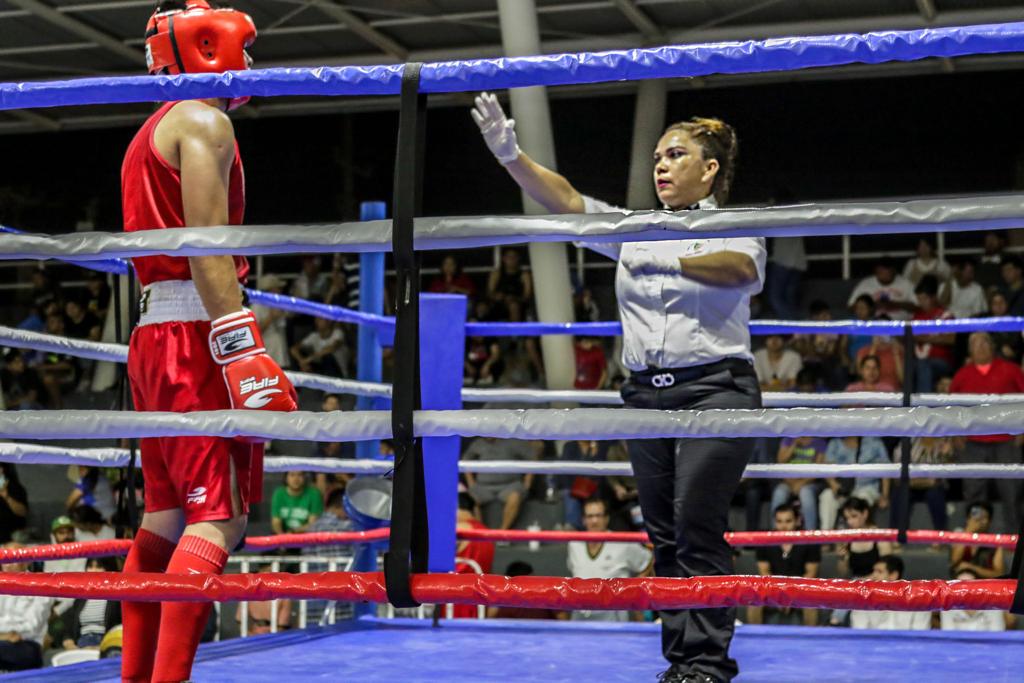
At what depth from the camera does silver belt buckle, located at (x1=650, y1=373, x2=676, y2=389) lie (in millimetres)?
2195

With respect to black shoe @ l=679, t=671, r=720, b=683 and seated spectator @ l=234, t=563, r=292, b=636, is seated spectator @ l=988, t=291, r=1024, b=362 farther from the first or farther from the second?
black shoe @ l=679, t=671, r=720, b=683

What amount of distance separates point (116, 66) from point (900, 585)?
10609 mm

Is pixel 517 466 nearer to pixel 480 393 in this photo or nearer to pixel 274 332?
pixel 480 393

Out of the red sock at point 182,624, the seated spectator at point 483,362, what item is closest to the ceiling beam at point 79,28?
the seated spectator at point 483,362

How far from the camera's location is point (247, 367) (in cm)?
164

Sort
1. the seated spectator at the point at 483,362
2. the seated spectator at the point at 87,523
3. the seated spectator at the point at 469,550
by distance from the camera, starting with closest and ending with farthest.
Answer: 1. the seated spectator at the point at 469,550
2. the seated spectator at the point at 87,523
3. the seated spectator at the point at 483,362

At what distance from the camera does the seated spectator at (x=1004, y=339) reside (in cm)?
650

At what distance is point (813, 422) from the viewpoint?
1.39 m

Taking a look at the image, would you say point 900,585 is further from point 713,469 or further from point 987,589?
point 713,469

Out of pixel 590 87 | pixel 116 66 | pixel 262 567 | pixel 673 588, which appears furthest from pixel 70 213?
pixel 673 588

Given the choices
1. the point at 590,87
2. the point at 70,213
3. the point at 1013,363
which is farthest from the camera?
the point at 70,213

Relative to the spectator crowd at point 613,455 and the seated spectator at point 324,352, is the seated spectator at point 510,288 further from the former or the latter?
the seated spectator at point 324,352

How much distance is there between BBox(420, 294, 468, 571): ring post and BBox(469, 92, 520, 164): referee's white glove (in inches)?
42.5

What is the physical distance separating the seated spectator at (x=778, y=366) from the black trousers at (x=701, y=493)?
512 centimetres
